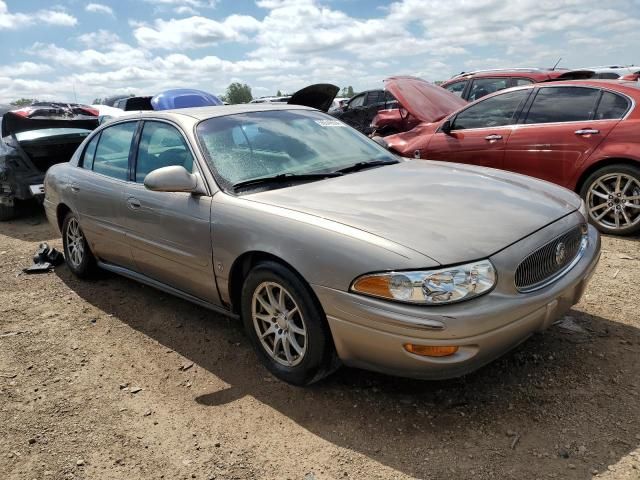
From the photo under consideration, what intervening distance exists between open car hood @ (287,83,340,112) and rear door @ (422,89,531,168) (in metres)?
1.47

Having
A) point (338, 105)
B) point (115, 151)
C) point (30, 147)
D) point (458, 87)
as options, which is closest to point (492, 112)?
point (458, 87)

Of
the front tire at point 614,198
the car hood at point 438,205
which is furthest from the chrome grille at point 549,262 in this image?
the front tire at point 614,198

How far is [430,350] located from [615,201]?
377 cm

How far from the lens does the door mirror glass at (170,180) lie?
3.21 metres

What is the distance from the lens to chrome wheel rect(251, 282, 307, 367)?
291 centimetres

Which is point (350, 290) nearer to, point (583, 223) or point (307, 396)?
point (307, 396)

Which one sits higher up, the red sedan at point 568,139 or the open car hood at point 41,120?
the open car hood at point 41,120

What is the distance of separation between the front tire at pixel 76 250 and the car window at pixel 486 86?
6.31 metres

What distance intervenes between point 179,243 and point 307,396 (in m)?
1.29

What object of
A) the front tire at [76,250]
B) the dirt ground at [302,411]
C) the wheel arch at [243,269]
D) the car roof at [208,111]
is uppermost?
the car roof at [208,111]

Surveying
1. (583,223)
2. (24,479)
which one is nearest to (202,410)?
(24,479)

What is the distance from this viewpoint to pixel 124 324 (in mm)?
4121

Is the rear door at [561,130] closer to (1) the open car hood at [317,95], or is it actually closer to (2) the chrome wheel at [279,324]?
(1) the open car hood at [317,95]

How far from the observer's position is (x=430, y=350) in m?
2.40
